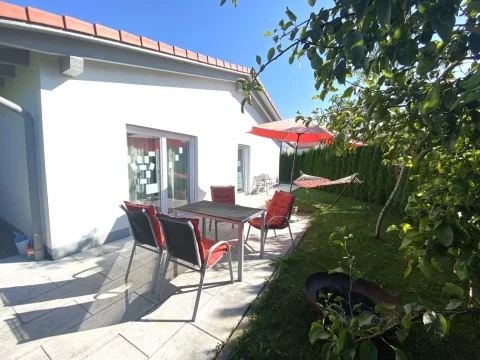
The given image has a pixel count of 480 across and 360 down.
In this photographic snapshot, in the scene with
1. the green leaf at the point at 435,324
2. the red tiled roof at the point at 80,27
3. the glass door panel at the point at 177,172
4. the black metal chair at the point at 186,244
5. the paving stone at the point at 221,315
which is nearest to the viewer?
the green leaf at the point at 435,324

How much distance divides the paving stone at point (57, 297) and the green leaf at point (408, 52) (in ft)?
12.4

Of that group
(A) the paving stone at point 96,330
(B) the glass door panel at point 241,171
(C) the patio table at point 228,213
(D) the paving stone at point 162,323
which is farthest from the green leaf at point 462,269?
(B) the glass door panel at point 241,171

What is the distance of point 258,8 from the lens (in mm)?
2305

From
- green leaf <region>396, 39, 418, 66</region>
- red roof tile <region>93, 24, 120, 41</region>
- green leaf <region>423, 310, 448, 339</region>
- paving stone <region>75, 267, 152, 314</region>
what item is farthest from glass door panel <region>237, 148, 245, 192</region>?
green leaf <region>423, 310, 448, 339</region>

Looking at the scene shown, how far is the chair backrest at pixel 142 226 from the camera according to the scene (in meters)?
2.89

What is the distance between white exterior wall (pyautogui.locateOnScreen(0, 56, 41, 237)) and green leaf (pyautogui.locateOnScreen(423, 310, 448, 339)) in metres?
4.90

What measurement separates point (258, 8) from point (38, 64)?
347 cm

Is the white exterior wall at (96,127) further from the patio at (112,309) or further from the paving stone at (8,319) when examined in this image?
the paving stone at (8,319)

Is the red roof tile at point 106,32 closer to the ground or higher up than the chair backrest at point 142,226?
higher up

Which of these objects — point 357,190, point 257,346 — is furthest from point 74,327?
point 357,190

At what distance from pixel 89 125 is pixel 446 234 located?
4.89 metres

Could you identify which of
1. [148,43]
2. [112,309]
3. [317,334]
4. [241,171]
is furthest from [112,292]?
[241,171]

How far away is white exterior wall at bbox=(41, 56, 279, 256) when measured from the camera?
3623 millimetres

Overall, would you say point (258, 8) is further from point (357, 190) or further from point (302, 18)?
point (357, 190)
